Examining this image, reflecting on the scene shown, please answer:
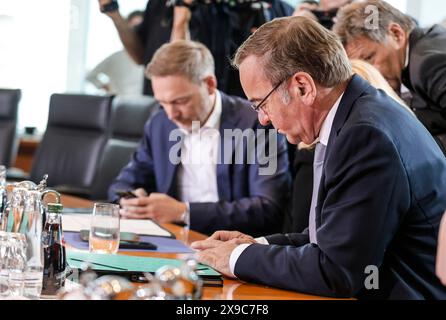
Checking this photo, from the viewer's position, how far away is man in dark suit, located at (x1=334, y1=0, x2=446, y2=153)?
8.27 ft

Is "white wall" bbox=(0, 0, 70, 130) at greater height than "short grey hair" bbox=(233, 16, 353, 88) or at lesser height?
lesser

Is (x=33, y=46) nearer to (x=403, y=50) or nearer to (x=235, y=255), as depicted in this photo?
(x=403, y=50)

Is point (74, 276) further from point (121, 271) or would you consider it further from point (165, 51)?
point (165, 51)

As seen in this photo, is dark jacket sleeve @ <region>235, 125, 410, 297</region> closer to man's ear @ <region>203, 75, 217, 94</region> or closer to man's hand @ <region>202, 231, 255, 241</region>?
man's hand @ <region>202, 231, 255, 241</region>

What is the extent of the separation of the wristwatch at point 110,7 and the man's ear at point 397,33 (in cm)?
167

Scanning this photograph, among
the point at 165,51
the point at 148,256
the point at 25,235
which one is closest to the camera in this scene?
the point at 25,235

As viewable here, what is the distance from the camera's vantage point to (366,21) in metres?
2.53

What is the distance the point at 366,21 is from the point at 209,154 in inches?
30.8

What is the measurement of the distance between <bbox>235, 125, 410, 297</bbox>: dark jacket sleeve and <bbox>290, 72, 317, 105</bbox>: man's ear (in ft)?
0.49

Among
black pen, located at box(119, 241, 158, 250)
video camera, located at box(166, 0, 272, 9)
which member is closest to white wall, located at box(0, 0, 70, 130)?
video camera, located at box(166, 0, 272, 9)

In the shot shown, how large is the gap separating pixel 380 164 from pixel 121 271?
1.78ft

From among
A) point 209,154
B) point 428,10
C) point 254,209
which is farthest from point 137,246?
point 428,10
